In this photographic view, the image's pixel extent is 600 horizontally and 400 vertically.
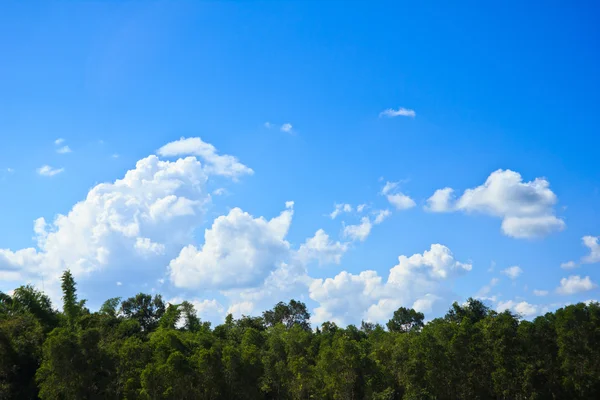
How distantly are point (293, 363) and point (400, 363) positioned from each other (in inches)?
389

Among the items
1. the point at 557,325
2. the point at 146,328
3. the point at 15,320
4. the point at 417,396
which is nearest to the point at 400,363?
the point at 417,396

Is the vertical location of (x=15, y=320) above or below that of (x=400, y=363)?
above

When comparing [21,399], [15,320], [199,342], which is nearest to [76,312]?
[15,320]

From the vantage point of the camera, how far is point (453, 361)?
51.0m

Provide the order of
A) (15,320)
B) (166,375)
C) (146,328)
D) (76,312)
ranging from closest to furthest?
1. (166,375)
2. (15,320)
3. (76,312)
4. (146,328)

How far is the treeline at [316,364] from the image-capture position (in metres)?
41.6

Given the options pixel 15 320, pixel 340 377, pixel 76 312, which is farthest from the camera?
pixel 76 312

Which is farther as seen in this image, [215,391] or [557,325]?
[557,325]

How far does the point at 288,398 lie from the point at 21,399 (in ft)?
77.0

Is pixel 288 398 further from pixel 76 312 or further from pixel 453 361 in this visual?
pixel 76 312

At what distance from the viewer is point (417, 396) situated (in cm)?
4772

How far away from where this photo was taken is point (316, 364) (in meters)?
52.8

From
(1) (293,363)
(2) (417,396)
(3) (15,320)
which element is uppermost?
(3) (15,320)

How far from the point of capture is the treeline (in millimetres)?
41594
